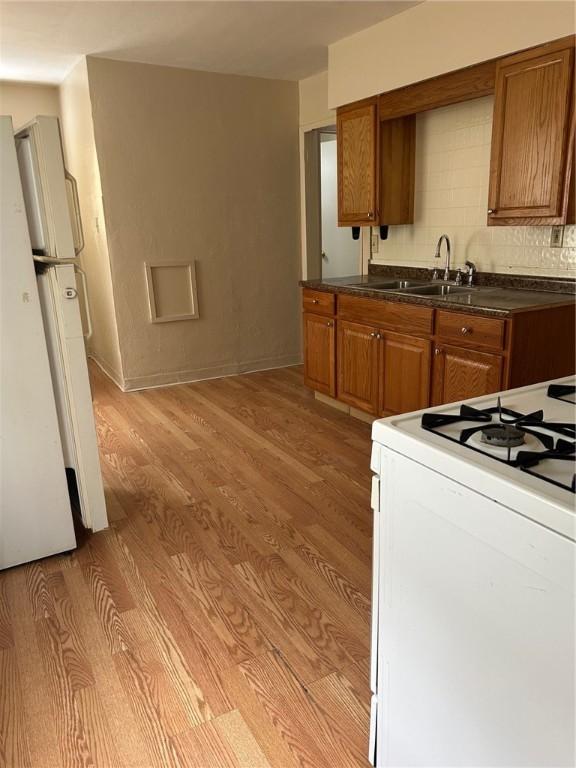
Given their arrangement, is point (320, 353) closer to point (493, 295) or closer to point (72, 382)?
point (493, 295)

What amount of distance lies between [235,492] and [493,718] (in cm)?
200

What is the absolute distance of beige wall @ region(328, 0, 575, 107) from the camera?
256 cm

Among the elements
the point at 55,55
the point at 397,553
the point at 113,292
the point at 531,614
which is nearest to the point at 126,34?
the point at 55,55

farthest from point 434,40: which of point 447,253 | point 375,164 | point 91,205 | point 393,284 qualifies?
point 91,205

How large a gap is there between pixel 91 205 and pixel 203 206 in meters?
0.95

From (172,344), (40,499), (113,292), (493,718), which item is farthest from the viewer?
(172,344)

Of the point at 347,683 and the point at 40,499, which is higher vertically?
the point at 40,499

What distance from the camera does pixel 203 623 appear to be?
6.38 feet

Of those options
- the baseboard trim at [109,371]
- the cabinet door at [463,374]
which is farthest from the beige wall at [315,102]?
the baseboard trim at [109,371]

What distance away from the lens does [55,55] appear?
4.13 meters

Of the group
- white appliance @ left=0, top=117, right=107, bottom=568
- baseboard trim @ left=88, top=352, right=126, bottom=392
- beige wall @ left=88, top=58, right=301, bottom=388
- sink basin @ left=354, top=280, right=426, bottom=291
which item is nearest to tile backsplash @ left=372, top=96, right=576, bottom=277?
sink basin @ left=354, top=280, right=426, bottom=291

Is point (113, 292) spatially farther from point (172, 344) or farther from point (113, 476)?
point (113, 476)

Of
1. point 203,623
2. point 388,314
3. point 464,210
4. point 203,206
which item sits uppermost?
point 203,206

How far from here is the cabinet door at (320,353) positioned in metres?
3.86
